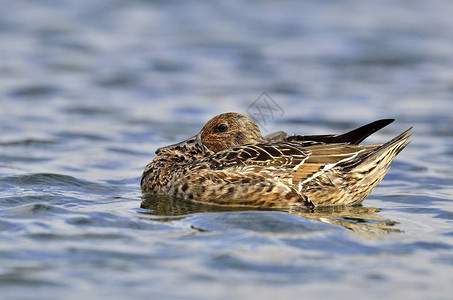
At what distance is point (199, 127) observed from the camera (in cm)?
1234

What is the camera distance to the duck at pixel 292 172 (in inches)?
320

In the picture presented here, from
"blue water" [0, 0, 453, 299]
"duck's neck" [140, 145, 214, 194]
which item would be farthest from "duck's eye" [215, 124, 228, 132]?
"blue water" [0, 0, 453, 299]

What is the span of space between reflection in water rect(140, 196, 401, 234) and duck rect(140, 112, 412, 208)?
0.08m

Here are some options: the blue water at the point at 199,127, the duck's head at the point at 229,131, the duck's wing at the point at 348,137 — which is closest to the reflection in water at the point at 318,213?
the blue water at the point at 199,127

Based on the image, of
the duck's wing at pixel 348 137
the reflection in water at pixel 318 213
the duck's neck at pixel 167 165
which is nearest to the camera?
the reflection in water at pixel 318 213

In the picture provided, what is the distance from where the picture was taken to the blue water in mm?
6012

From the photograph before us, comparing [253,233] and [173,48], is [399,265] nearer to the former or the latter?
[253,233]

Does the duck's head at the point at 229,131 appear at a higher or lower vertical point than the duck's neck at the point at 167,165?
higher

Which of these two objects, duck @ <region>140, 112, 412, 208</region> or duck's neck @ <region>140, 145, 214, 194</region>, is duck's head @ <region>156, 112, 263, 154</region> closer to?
duck's neck @ <region>140, 145, 214, 194</region>

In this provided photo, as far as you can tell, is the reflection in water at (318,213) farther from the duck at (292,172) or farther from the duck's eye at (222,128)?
the duck's eye at (222,128)

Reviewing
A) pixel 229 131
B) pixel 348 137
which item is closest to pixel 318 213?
pixel 348 137

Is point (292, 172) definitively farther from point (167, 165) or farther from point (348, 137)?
point (167, 165)

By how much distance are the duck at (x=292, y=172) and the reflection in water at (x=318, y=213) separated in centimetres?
8

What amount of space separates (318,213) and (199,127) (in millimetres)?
4611
